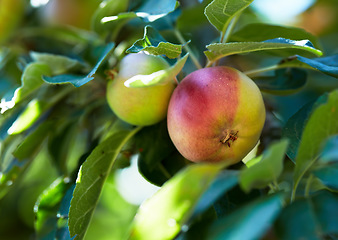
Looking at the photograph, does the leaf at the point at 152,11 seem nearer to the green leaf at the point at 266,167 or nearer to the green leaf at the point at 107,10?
the green leaf at the point at 107,10

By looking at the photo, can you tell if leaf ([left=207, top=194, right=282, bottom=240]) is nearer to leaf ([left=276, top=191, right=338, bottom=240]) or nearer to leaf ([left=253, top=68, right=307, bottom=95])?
leaf ([left=276, top=191, right=338, bottom=240])

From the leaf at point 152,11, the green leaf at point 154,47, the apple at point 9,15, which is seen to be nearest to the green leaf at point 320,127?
the green leaf at point 154,47

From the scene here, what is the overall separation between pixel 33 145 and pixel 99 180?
0.31 m

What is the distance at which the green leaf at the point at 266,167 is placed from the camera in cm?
52

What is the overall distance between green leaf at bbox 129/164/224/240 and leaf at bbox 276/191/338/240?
0.13 m

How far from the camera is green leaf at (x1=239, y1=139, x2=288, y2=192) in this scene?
20.3 inches

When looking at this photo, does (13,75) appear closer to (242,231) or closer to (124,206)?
(124,206)

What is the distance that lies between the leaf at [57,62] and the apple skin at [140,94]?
190mm

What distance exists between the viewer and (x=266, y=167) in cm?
54

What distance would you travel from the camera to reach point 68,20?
69.6 inches

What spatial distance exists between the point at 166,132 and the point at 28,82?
1.10 ft

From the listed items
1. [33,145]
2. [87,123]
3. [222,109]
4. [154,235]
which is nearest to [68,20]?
[87,123]

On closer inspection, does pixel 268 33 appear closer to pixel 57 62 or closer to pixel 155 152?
pixel 155 152

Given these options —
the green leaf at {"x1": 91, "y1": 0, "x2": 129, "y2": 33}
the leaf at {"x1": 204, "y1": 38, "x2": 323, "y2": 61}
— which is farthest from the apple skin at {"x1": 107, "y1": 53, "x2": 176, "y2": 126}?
the green leaf at {"x1": 91, "y1": 0, "x2": 129, "y2": 33}
